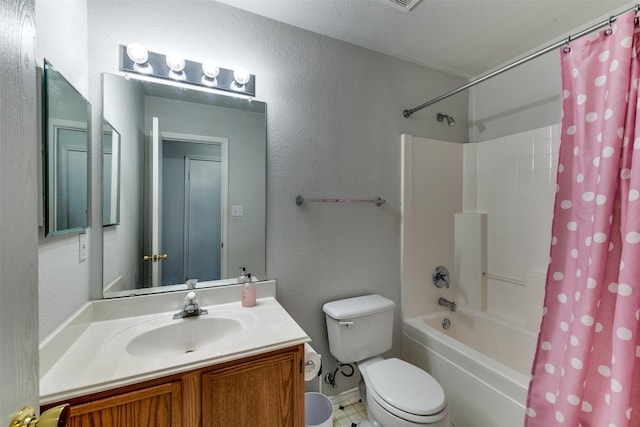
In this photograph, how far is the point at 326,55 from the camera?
5.82 feet

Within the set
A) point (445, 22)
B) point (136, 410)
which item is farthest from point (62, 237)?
point (445, 22)

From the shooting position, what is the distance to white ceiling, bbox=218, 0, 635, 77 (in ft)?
4.97

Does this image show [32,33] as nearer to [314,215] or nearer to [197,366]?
A: [197,366]

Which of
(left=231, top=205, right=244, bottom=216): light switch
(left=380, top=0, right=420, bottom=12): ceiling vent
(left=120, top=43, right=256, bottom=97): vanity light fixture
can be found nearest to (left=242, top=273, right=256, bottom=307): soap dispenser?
(left=231, top=205, right=244, bottom=216): light switch

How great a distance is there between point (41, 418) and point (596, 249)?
1542 millimetres

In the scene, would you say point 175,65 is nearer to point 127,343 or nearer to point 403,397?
point 127,343

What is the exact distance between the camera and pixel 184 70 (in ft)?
4.56

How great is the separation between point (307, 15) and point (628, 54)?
1441 millimetres

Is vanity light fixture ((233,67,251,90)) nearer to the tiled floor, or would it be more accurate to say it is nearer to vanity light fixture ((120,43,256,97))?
vanity light fixture ((120,43,256,97))

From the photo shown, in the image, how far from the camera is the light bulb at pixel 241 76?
147 cm

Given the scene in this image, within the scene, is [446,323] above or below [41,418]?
below

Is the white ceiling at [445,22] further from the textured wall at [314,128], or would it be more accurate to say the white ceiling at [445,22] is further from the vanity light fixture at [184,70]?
the vanity light fixture at [184,70]

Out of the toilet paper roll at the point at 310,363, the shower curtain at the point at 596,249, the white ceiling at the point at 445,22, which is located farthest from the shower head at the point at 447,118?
the toilet paper roll at the point at 310,363

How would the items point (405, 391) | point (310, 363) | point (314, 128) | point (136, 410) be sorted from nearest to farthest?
point (136, 410), point (310, 363), point (405, 391), point (314, 128)
